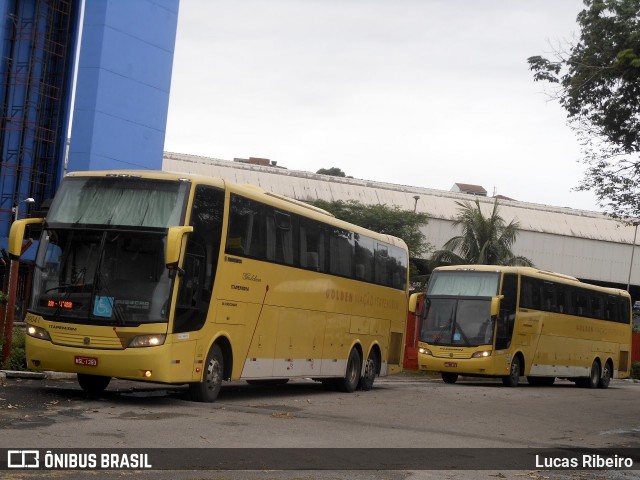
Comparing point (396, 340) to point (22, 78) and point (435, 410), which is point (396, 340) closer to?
point (435, 410)

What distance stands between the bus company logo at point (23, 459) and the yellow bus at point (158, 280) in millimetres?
5283

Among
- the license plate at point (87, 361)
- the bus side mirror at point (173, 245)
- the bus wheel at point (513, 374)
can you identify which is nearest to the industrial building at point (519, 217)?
the bus wheel at point (513, 374)

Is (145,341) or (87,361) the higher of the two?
(145,341)

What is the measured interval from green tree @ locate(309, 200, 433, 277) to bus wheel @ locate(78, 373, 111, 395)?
50.7 metres

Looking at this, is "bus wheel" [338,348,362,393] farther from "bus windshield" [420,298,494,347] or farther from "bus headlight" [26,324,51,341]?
"bus headlight" [26,324,51,341]

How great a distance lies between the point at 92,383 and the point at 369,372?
8901mm

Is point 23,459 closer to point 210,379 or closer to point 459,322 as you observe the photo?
point 210,379

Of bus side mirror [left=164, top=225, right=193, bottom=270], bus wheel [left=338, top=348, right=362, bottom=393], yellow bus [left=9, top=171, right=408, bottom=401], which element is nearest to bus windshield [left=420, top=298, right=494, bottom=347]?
bus wheel [left=338, top=348, right=362, bottom=393]

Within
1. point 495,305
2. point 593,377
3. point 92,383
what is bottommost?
point 593,377

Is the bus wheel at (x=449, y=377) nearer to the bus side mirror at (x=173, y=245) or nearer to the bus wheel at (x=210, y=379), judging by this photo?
the bus wheel at (x=210, y=379)

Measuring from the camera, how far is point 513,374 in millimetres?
31188

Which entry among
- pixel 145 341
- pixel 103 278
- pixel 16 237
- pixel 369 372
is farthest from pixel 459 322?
pixel 16 237

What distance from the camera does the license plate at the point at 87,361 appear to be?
14891mm

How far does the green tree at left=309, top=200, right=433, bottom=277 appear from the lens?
221 ft
